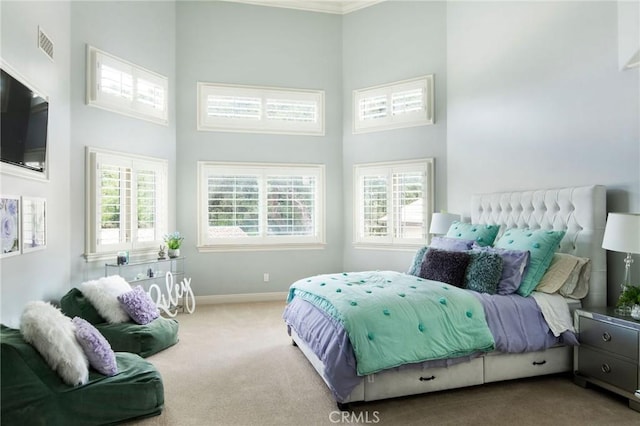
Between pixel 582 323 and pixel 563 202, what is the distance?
3.49ft

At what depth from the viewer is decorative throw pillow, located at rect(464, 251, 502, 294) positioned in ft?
10.8

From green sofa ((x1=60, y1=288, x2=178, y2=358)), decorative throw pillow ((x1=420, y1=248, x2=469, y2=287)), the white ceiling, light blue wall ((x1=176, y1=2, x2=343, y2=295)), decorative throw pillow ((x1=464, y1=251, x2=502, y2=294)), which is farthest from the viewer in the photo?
the white ceiling

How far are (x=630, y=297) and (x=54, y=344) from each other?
3.78m

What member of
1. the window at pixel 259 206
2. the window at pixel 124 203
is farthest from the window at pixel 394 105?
the window at pixel 124 203

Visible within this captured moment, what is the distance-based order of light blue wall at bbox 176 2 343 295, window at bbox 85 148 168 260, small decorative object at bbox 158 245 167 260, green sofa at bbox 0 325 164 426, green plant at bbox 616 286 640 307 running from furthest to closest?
light blue wall at bbox 176 2 343 295
small decorative object at bbox 158 245 167 260
window at bbox 85 148 168 260
green plant at bbox 616 286 640 307
green sofa at bbox 0 325 164 426

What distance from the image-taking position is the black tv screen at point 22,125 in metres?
2.73

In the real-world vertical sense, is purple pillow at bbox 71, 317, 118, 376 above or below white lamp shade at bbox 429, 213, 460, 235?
below

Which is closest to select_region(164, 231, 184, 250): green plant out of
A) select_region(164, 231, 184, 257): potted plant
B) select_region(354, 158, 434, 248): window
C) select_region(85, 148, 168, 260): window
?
select_region(164, 231, 184, 257): potted plant

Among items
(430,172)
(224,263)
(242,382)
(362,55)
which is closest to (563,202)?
(430,172)

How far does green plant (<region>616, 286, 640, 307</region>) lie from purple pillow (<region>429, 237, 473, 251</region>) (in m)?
1.31

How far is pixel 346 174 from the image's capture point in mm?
6336

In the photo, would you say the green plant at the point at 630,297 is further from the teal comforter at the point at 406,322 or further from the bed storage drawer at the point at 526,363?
the teal comforter at the point at 406,322

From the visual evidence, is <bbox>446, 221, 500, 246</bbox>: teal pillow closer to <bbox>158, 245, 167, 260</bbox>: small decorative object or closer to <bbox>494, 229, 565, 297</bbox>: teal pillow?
<bbox>494, 229, 565, 297</bbox>: teal pillow

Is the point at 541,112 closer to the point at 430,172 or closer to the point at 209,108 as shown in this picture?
the point at 430,172
